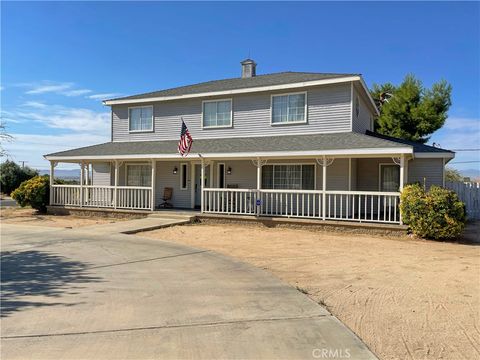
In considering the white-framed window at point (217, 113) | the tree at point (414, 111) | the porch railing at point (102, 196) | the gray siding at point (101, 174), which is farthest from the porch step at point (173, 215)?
the tree at point (414, 111)

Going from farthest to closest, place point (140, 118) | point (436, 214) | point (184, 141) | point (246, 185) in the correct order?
1. point (140, 118)
2. point (246, 185)
3. point (184, 141)
4. point (436, 214)

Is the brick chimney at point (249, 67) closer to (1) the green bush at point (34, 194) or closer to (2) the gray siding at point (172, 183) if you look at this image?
(2) the gray siding at point (172, 183)

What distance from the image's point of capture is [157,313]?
516cm

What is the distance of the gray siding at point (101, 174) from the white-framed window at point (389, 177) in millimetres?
13024

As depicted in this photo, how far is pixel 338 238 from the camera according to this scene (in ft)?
41.4

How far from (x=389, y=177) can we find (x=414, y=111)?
14.9 meters

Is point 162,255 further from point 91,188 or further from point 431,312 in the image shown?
point 91,188

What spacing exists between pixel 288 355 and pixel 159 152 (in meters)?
14.3

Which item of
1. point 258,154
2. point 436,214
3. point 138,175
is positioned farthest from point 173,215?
point 436,214

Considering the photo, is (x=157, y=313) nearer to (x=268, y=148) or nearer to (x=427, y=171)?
(x=268, y=148)

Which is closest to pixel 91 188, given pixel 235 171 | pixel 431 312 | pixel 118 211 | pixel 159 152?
pixel 118 211

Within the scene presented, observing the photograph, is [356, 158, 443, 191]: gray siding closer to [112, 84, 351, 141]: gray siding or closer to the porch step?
[112, 84, 351, 141]: gray siding

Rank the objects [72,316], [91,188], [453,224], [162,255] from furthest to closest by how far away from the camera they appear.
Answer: [91,188], [453,224], [162,255], [72,316]

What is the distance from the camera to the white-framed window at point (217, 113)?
61.0 feet
